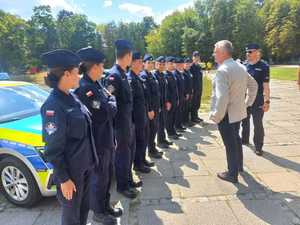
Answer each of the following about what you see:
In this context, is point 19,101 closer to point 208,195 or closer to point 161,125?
point 161,125

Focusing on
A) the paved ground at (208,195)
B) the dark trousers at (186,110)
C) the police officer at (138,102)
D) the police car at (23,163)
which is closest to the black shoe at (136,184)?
the paved ground at (208,195)

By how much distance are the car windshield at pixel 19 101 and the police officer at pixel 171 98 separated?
105 inches

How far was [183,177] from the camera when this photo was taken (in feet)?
16.9

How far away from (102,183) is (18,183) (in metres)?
1.34

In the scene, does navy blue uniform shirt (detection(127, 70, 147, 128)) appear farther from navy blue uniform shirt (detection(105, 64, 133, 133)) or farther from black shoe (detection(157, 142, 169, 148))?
black shoe (detection(157, 142, 169, 148))

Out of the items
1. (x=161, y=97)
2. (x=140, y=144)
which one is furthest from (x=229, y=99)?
(x=161, y=97)

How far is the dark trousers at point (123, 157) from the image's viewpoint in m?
4.34

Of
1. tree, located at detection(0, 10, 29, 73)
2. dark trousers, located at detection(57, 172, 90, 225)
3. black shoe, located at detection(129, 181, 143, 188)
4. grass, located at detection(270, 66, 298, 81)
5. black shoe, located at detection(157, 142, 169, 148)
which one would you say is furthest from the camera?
tree, located at detection(0, 10, 29, 73)

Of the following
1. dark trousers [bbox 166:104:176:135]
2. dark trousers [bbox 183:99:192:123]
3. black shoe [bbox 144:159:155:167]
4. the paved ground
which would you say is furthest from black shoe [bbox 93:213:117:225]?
dark trousers [bbox 183:99:192:123]

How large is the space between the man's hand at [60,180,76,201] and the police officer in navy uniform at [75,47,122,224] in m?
0.89

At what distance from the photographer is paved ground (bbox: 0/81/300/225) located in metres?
3.83

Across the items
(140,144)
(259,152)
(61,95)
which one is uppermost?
(61,95)

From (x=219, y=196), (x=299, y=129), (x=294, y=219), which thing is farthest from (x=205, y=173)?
(x=299, y=129)

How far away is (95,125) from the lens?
3521mm
